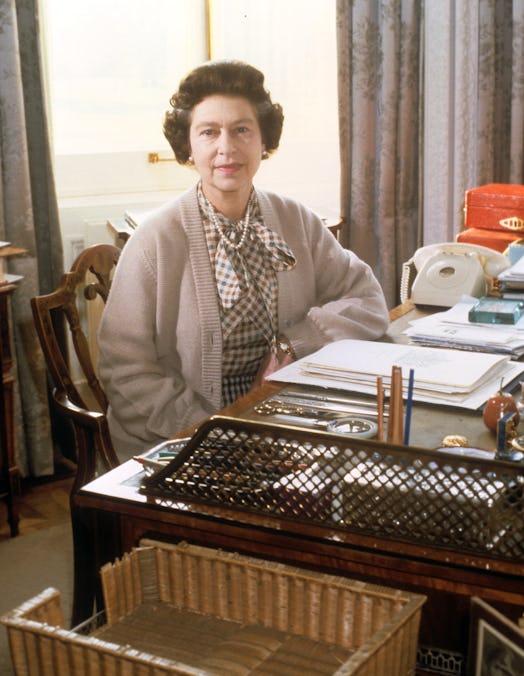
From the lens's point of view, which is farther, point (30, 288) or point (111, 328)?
point (30, 288)

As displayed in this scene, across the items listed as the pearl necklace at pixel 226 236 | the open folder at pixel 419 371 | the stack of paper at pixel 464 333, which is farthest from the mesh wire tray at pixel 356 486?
the pearl necklace at pixel 226 236

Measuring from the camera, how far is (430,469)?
1.10 m

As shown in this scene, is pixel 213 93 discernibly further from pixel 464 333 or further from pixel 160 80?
pixel 160 80

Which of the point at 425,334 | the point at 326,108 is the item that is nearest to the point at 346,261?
the point at 425,334

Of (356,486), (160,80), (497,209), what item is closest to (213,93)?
(497,209)

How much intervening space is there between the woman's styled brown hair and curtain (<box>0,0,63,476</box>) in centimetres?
79

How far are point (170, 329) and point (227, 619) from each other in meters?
1.02

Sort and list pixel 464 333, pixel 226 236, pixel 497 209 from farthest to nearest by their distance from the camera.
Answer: pixel 497 209 < pixel 226 236 < pixel 464 333

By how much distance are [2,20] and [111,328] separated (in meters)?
1.24

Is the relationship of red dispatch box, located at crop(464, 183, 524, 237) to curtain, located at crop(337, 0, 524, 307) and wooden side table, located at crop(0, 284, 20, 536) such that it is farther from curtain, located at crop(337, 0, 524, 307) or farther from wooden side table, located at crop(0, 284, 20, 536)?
wooden side table, located at crop(0, 284, 20, 536)

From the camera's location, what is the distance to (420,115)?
3494 mm

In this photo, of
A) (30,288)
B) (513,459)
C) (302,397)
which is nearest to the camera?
(513,459)

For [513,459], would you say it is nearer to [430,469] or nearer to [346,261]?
[430,469]

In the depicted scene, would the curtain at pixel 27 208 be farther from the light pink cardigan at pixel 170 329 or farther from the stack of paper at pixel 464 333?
the stack of paper at pixel 464 333
